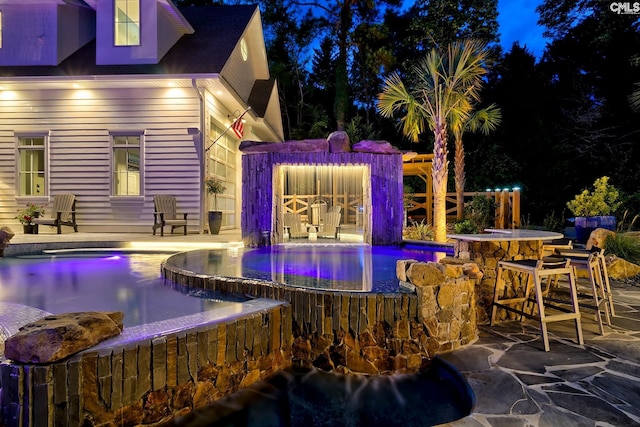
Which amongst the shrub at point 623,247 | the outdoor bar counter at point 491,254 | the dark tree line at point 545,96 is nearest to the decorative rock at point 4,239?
the outdoor bar counter at point 491,254

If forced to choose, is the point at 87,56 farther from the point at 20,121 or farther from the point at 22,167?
the point at 22,167

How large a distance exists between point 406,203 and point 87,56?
10.2 m

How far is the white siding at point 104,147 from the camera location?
30.3ft

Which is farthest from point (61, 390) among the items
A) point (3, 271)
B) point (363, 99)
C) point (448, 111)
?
point (363, 99)

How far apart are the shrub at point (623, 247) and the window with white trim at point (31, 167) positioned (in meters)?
12.9

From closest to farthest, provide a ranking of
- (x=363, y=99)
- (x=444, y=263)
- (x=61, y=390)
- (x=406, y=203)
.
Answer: (x=61, y=390) < (x=444, y=263) < (x=406, y=203) < (x=363, y=99)

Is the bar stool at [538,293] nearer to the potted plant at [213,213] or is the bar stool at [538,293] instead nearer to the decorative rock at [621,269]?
the decorative rock at [621,269]

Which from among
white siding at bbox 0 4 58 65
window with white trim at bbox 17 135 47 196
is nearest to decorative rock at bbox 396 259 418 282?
window with white trim at bbox 17 135 47 196

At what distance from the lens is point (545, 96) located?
49.9ft

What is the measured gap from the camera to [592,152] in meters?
13.3

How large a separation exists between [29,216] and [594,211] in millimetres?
13103

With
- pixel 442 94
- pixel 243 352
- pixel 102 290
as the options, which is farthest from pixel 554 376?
pixel 442 94

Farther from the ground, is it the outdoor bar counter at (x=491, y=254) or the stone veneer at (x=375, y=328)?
the outdoor bar counter at (x=491, y=254)

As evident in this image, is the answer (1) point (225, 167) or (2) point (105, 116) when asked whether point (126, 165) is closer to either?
(2) point (105, 116)
